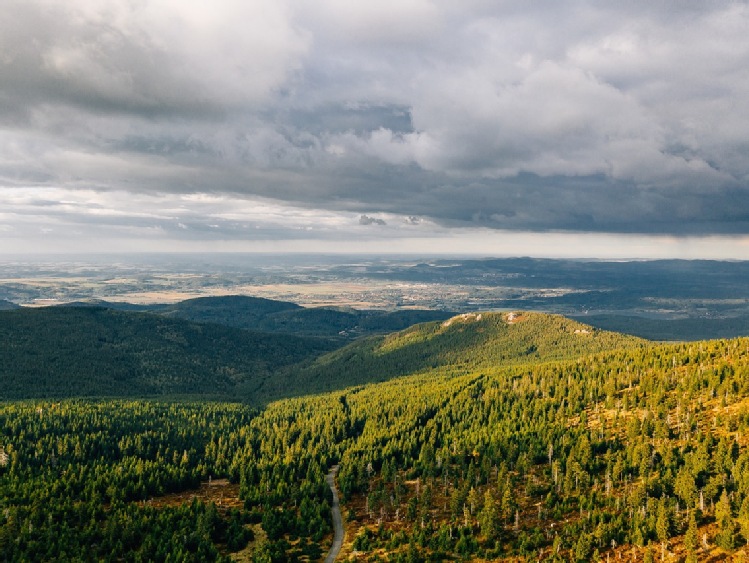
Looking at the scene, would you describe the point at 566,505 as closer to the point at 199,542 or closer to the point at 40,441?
the point at 199,542

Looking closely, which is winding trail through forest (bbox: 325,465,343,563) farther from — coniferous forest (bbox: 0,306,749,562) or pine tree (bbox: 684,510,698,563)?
pine tree (bbox: 684,510,698,563)

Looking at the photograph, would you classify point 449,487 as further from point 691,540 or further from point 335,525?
point 691,540

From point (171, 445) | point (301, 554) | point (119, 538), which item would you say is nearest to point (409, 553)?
point (301, 554)

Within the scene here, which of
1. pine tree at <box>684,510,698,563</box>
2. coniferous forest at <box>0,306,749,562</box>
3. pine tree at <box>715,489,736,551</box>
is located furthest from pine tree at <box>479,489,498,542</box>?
pine tree at <box>715,489,736,551</box>

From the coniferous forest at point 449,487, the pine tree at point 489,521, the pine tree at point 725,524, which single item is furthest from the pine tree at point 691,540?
the pine tree at point 489,521

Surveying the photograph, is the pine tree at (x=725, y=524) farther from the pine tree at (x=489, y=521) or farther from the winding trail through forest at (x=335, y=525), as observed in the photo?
the winding trail through forest at (x=335, y=525)
